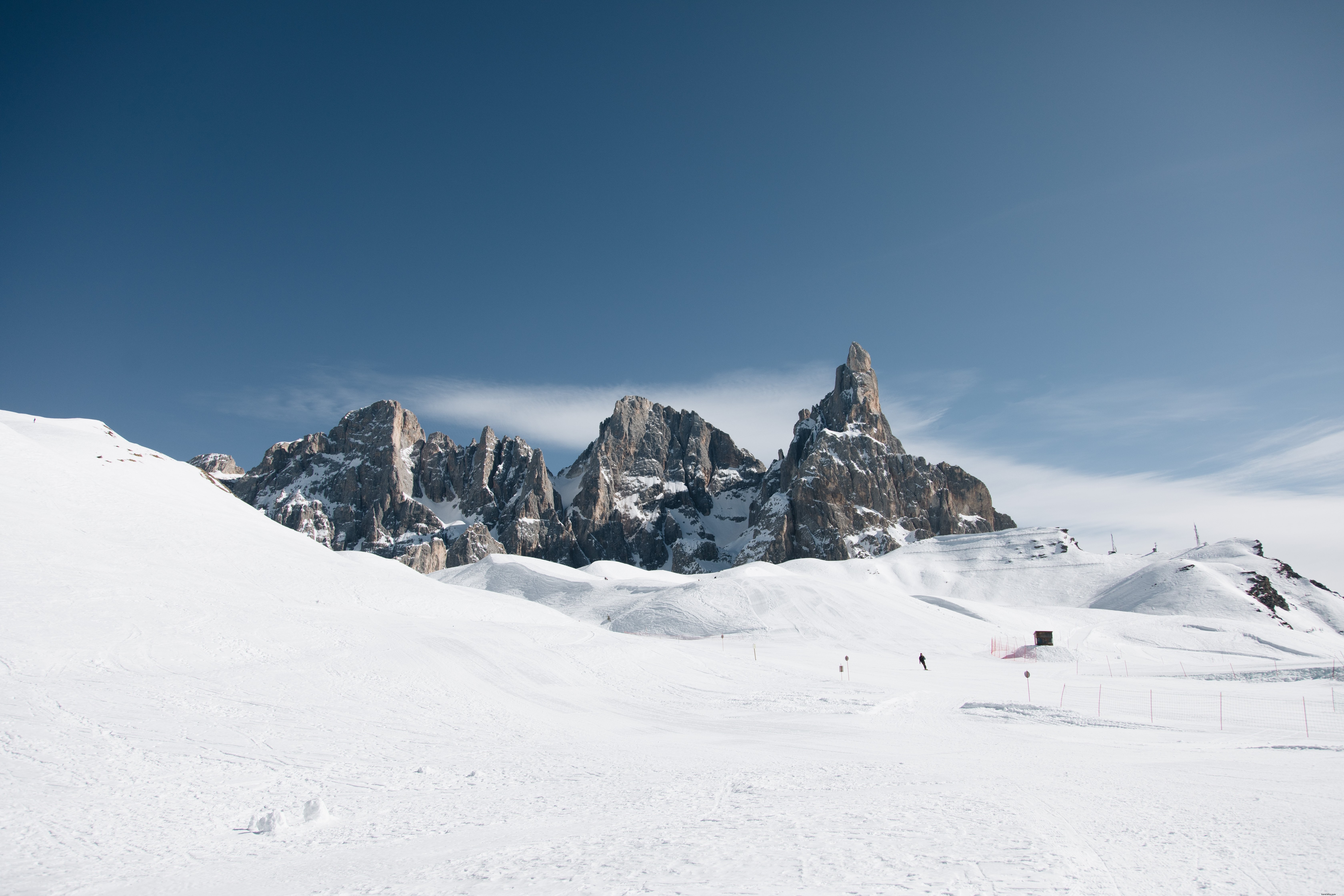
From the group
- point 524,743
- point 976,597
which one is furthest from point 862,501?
point 524,743

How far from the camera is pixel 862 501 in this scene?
505 ft

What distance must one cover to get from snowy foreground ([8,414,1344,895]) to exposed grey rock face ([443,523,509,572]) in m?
133

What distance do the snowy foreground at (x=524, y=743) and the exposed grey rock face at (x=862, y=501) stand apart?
108 m

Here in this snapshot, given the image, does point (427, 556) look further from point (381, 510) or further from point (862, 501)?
point (862, 501)

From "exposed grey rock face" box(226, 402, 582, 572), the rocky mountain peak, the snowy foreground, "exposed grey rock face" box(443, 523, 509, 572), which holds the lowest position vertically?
the snowy foreground

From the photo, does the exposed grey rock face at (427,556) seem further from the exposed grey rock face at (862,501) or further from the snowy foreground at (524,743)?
the snowy foreground at (524,743)

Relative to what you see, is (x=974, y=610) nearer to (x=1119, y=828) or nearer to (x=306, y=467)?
(x=1119, y=828)

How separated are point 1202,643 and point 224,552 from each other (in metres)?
63.6

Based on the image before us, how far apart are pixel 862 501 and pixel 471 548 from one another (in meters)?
99.4

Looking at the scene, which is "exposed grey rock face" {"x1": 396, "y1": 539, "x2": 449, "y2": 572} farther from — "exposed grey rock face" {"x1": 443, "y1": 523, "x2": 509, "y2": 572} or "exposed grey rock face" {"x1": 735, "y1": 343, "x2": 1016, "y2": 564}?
"exposed grey rock face" {"x1": 735, "y1": 343, "x2": 1016, "y2": 564}

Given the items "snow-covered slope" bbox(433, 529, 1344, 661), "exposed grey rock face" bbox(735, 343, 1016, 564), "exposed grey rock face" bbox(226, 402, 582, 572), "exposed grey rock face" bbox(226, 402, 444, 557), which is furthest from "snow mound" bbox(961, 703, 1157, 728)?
"exposed grey rock face" bbox(226, 402, 444, 557)

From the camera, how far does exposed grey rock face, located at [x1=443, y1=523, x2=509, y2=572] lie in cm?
16912

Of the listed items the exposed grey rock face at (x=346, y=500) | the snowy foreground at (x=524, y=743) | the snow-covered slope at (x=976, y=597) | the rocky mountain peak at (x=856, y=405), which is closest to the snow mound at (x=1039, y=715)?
the snowy foreground at (x=524, y=743)

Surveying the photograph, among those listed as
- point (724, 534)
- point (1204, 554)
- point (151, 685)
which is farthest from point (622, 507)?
point (151, 685)
